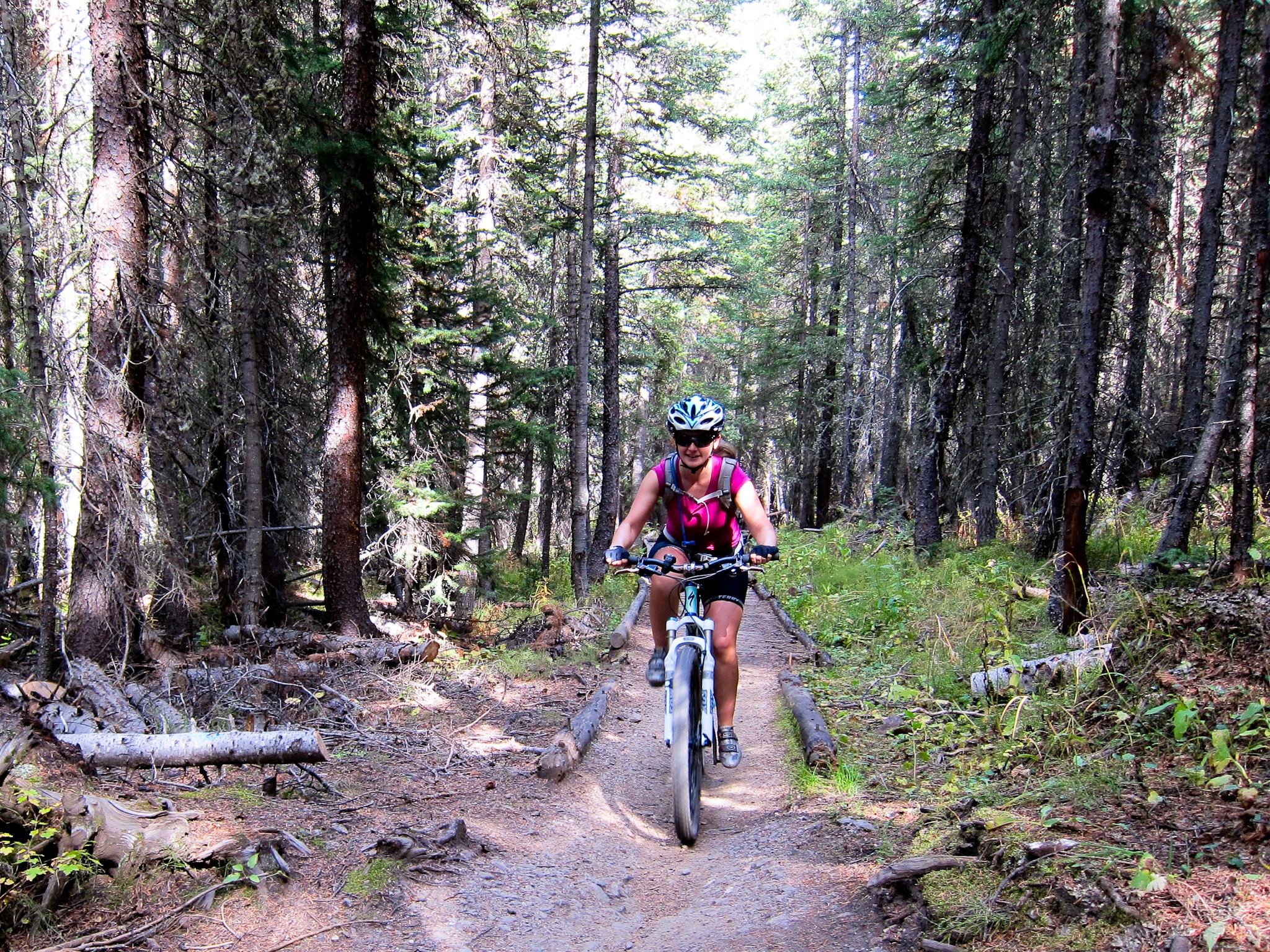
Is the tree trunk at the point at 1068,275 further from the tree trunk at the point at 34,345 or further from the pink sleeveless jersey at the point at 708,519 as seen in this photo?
the tree trunk at the point at 34,345

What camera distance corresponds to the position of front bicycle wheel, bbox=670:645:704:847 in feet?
15.4

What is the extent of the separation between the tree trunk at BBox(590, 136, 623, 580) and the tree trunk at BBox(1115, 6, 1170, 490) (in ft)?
36.9

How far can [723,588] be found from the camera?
212 inches

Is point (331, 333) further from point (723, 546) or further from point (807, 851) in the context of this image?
point (807, 851)

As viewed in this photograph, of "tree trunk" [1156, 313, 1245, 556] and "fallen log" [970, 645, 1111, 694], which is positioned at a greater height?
"tree trunk" [1156, 313, 1245, 556]

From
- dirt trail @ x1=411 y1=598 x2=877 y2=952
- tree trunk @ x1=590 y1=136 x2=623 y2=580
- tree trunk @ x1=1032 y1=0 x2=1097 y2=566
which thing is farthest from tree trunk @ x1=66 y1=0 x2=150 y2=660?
tree trunk @ x1=590 y1=136 x2=623 y2=580

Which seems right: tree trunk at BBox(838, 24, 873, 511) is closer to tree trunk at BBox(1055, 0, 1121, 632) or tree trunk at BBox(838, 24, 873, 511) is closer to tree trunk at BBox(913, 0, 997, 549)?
tree trunk at BBox(913, 0, 997, 549)

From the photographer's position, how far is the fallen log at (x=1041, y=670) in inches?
223

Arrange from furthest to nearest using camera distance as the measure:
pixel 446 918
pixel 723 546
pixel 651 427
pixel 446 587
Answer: pixel 651 427
pixel 446 587
pixel 723 546
pixel 446 918

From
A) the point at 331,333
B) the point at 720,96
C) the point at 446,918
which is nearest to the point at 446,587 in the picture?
the point at 331,333

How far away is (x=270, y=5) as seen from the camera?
870 centimetres

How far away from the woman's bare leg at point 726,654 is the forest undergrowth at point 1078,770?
850mm

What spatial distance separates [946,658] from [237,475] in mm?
11038

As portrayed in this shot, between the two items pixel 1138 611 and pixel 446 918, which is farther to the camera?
pixel 1138 611
